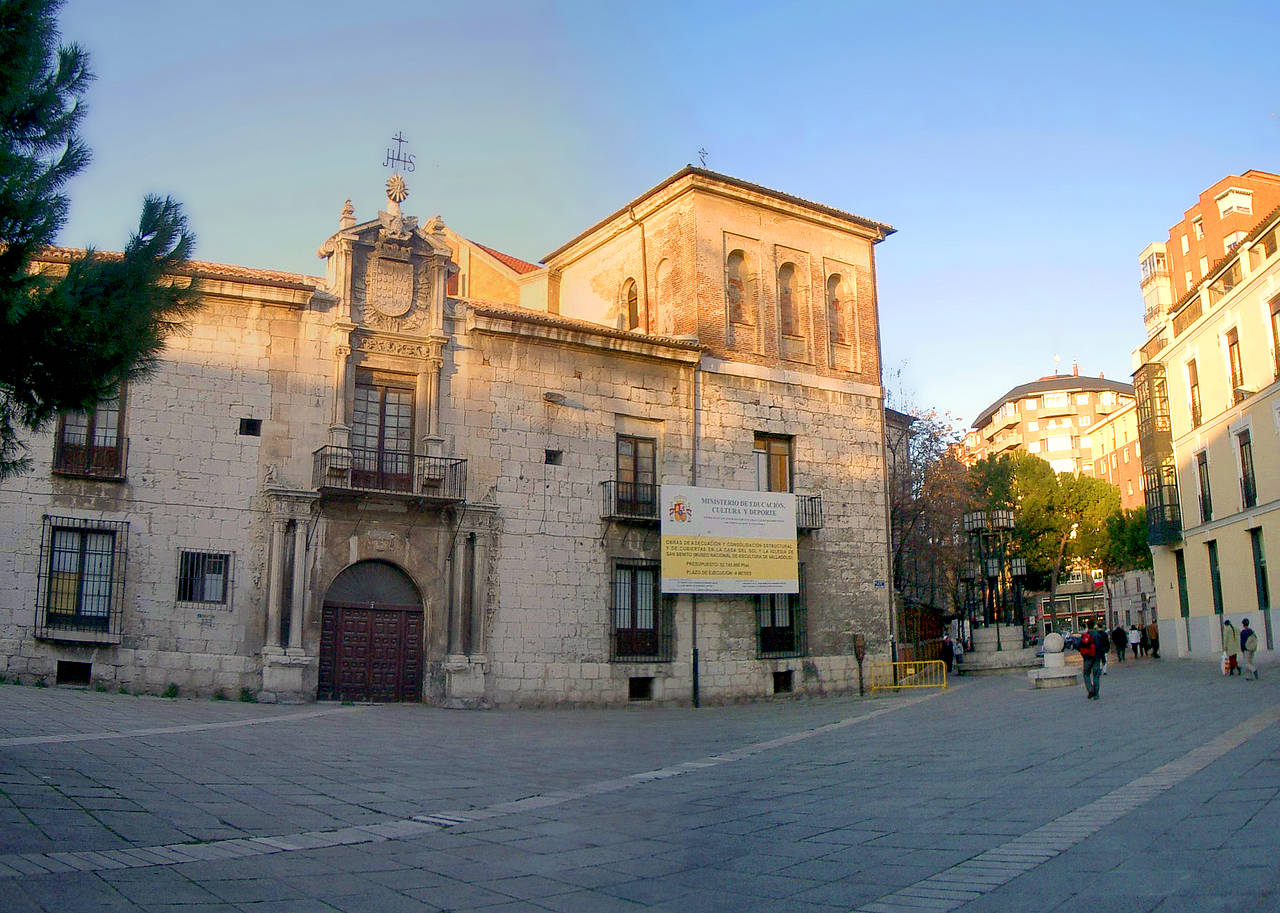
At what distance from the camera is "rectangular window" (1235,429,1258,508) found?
33.5 metres

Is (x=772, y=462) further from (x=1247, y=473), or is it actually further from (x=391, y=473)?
(x=1247, y=473)

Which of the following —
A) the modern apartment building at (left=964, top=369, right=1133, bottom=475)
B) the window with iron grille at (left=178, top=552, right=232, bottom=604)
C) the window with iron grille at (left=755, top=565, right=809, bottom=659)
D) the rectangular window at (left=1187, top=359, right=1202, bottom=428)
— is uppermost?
the modern apartment building at (left=964, top=369, right=1133, bottom=475)

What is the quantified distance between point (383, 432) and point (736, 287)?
1055cm

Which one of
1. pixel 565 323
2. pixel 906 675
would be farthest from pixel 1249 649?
pixel 565 323

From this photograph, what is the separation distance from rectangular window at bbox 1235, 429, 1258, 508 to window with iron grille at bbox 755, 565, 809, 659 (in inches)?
632

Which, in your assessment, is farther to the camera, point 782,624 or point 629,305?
point 629,305

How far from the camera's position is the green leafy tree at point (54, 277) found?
25.1 feet

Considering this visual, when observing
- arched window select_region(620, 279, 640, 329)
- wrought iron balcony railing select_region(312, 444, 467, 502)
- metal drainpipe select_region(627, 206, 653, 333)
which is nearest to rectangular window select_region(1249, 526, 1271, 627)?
metal drainpipe select_region(627, 206, 653, 333)

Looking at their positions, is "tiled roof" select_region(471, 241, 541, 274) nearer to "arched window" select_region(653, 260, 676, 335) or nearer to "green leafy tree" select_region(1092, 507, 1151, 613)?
"arched window" select_region(653, 260, 676, 335)

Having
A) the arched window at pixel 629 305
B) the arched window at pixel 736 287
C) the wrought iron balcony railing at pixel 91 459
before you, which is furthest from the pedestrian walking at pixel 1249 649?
the wrought iron balcony railing at pixel 91 459

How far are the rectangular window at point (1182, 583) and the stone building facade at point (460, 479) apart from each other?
1648cm

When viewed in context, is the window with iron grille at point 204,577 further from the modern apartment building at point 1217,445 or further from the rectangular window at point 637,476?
the modern apartment building at point 1217,445

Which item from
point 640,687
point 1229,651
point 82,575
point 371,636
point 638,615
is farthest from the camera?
point 1229,651

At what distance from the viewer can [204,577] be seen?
20.7 meters
